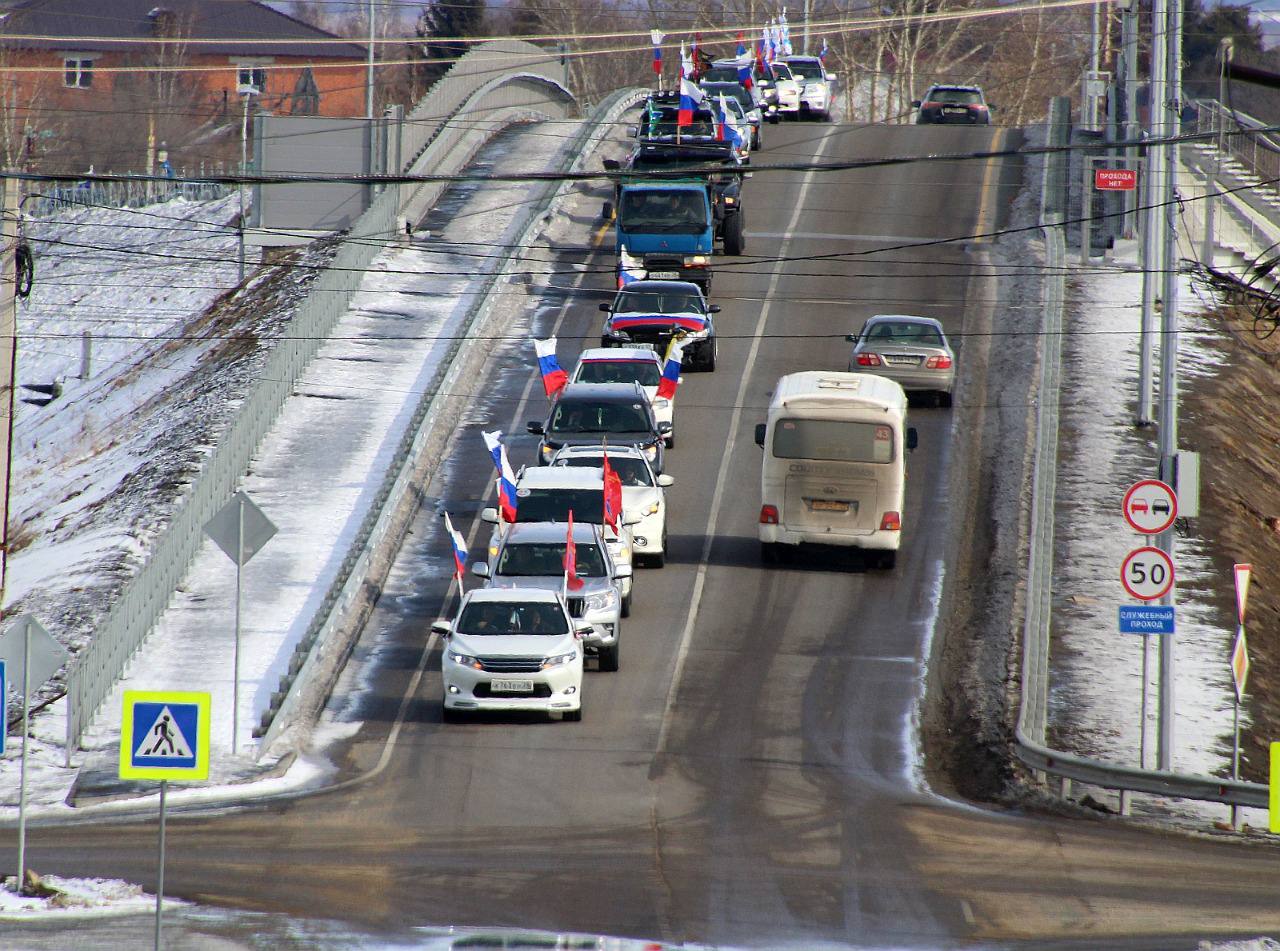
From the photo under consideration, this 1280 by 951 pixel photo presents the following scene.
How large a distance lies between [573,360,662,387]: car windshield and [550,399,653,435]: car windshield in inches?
101

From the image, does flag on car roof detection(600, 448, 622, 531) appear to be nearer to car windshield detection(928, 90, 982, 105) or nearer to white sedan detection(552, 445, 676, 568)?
white sedan detection(552, 445, 676, 568)

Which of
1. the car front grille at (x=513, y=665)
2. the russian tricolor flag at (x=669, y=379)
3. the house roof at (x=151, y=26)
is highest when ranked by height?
the house roof at (x=151, y=26)

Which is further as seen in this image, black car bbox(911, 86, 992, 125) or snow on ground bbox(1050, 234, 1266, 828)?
black car bbox(911, 86, 992, 125)

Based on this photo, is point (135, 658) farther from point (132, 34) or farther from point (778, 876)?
point (132, 34)

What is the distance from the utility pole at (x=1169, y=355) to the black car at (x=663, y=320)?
10597 mm

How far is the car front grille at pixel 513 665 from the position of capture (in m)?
21.1

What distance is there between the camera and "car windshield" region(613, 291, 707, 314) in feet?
122

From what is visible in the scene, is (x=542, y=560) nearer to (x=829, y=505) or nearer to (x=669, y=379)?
(x=829, y=505)

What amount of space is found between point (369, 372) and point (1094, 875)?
2371cm

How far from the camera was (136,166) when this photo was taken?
4040 inches

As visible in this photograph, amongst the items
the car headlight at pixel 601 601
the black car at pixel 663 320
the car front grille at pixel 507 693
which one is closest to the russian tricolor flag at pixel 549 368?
the black car at pixel 663 320

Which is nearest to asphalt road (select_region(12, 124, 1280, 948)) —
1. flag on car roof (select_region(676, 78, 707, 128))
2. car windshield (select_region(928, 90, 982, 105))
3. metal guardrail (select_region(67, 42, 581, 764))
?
metal guardrail (select_region(67, 42, 581, 764))

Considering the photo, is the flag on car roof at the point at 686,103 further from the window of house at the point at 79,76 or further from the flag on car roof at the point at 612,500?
the window of house at the point at 79,76

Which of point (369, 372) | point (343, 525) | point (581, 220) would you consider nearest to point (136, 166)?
point (581, 220)
